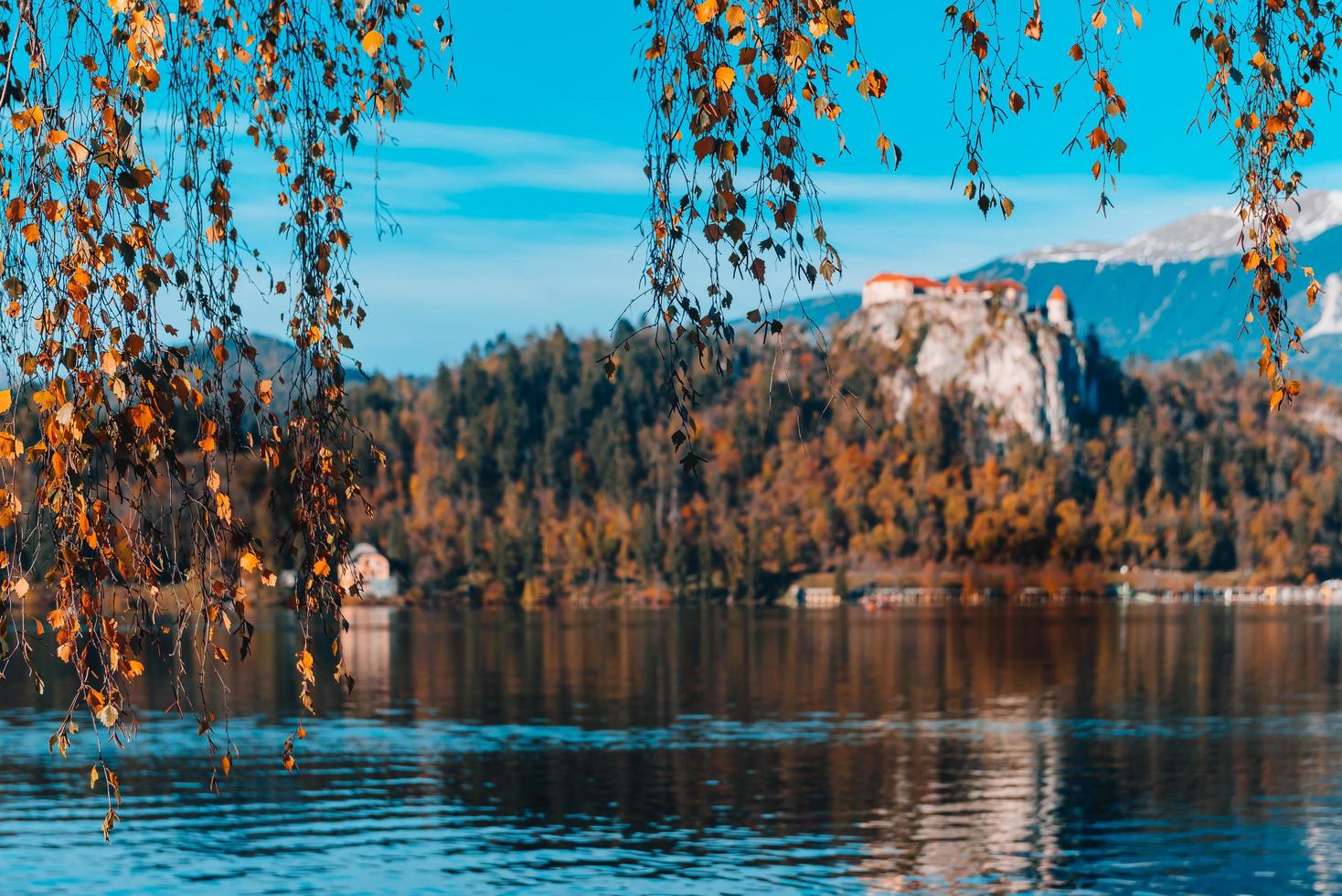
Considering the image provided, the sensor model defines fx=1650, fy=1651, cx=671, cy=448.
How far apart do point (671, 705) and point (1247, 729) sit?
85.6 feet

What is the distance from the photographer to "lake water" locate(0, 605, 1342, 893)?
1449 inches

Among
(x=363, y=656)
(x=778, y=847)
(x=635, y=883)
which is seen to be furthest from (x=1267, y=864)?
(x=363, y=656)

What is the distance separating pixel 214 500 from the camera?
24.2 feet

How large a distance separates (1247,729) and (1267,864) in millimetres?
31046

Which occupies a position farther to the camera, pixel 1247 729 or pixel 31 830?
pixel 1247 729

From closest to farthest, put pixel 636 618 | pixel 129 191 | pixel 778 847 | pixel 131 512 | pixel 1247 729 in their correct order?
pixel 129 191
pixel 131 512
pixel 778 847
pixel 1247 729
pixel 636 618

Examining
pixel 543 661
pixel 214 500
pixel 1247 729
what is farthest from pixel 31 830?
pixel 543 661

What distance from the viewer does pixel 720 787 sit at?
164ft

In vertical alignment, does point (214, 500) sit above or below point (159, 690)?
above

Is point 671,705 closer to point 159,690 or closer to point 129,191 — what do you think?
point 159,690

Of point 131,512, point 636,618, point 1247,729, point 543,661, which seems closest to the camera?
point 131,512

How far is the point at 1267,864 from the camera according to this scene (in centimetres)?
3700

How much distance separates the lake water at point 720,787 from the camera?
3681 cm

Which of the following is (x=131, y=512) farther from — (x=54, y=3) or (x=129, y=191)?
(x=54, y=3)
